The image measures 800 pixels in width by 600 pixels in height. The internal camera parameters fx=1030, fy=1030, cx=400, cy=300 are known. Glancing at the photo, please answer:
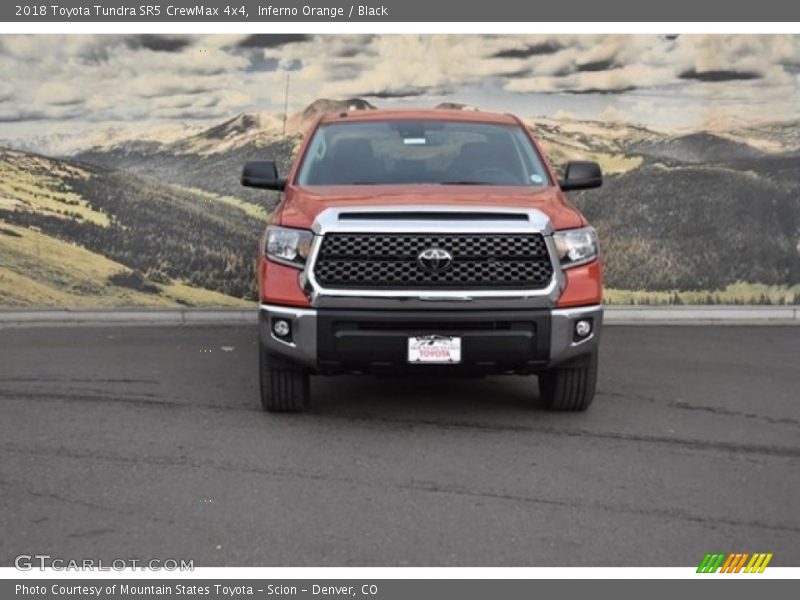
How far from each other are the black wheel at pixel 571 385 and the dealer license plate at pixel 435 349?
722mm

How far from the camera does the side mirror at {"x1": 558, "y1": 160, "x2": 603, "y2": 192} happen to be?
23.2 feet

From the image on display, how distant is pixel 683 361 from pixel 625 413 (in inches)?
85.3

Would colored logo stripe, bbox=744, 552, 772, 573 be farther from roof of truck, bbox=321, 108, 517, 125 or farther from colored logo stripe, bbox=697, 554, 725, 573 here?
roof of truck, bbox=321, 108, 517, 125

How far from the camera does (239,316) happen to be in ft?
35.1

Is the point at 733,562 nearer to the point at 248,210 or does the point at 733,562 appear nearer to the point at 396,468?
the point at 396,468

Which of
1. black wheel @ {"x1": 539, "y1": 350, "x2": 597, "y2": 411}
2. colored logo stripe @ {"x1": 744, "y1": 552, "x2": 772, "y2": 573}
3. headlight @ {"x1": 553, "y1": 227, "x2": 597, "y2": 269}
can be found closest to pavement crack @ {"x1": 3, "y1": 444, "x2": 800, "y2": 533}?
colored logo stripe @ {"x1": 744, "y1": 552, "x2": 772, "y2": 573}

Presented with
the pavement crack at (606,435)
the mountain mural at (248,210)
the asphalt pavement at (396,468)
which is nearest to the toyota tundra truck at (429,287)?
the pavement crack at (606,435)

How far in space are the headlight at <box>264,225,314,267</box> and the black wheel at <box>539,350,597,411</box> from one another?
1.67m

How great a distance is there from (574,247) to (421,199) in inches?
37.6

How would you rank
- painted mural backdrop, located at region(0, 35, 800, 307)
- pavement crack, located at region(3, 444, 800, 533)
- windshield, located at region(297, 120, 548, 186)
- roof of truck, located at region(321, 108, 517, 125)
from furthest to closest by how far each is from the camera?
painted mural backdrop, located at region(0, 35, 800, 307)
roof of truck, located at region(321, 108, 517, 125)
windshield, located at region(297, 120, 548, 186)
pavement crack, located at region(3, 444, 800, 533)

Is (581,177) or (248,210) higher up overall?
(581,177)

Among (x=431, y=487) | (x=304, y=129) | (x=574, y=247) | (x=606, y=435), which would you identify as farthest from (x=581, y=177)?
(x=304, y=129)

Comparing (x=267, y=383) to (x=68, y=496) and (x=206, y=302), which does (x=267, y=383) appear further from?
(x=206, y=302)

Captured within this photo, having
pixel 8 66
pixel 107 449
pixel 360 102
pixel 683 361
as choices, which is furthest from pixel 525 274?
pixel 8 66
